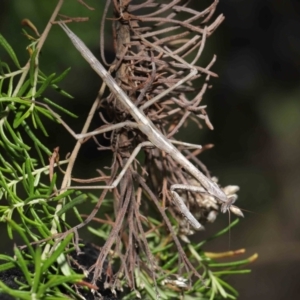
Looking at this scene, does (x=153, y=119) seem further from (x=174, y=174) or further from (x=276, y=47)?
(x=276, y=47)

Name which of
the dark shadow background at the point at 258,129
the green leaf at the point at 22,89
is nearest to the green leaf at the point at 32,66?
the green leaf at the point at 22,89

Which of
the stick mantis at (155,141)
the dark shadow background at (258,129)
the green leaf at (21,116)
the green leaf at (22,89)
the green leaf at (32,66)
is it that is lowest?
the dark shadow background at (258,129)

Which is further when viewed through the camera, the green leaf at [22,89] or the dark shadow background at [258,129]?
the dark shadow background at [258,129]

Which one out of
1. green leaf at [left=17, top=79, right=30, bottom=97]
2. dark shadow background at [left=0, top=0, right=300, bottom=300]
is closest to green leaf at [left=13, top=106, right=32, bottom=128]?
green leaf at [left=17, top=79, right=30, bottom=97]

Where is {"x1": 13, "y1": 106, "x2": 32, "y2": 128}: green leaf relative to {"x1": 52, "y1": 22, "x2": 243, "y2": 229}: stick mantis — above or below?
above

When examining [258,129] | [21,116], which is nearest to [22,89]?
[21,116]

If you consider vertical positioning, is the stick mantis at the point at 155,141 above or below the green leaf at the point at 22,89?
below

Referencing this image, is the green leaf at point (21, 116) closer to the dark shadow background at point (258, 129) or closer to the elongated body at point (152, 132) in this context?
the elongated body at point (152, 132)

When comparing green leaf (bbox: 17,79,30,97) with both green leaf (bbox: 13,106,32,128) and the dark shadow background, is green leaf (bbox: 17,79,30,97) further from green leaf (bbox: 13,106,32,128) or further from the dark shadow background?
the dark shadow background
